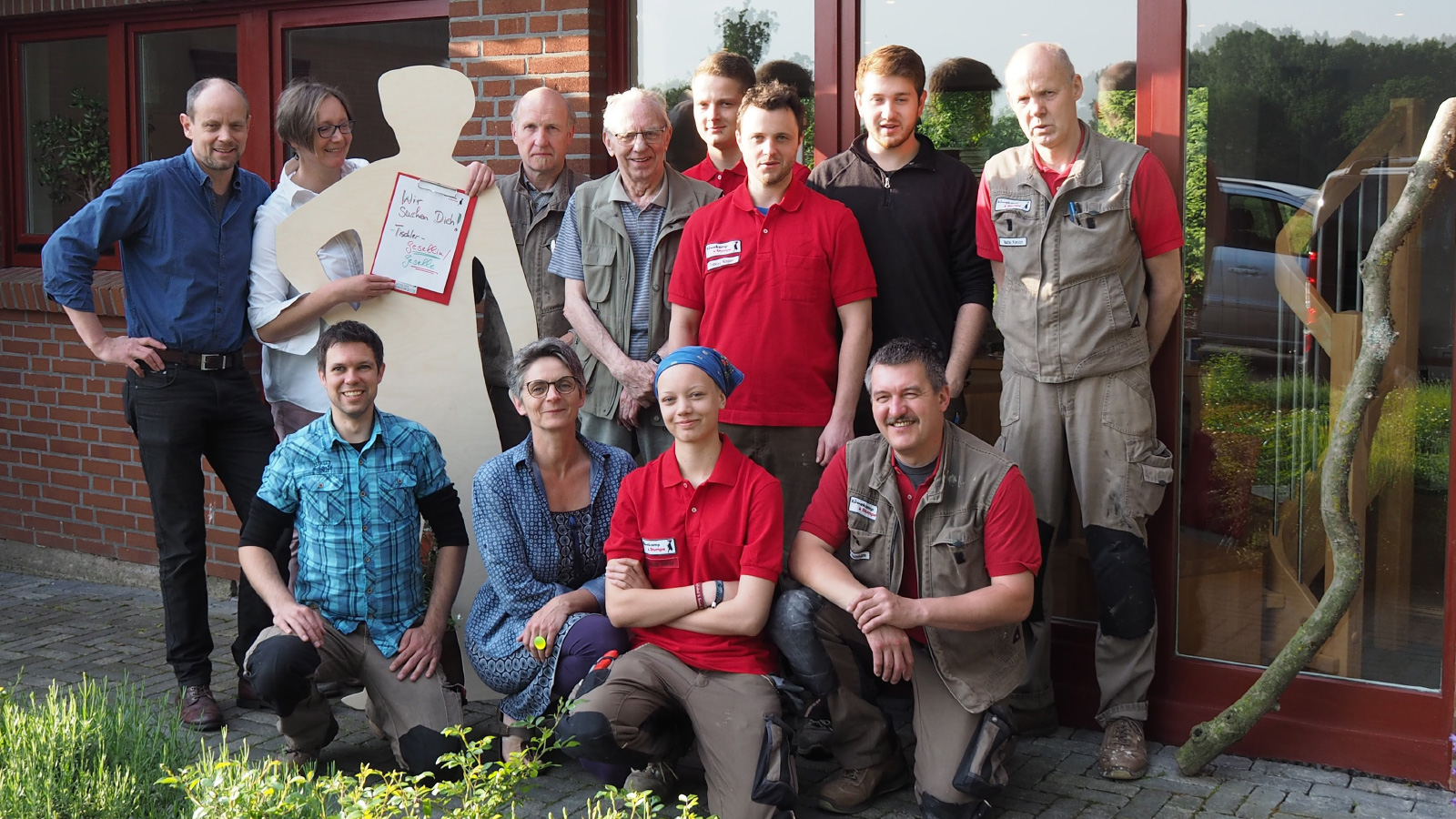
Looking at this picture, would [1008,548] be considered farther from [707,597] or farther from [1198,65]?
[1198,65]

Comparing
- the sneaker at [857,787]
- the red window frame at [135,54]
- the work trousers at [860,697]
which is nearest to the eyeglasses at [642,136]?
the work trousers at [860,697]

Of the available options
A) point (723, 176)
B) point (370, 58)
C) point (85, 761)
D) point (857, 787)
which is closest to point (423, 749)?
point (85, 761)

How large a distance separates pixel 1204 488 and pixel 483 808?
2.73 meters

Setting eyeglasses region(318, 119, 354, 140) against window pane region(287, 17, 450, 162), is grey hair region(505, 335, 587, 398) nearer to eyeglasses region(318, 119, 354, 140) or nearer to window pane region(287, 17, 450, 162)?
eyeglasses region(318, 119, 354, 140)

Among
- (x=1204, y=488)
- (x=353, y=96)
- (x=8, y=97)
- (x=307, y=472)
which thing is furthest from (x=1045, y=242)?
(x=8, y=97)

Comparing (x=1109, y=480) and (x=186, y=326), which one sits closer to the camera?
(x=1109, y=480)

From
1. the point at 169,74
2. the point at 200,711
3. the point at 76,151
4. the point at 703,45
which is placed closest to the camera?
the point at 200,711

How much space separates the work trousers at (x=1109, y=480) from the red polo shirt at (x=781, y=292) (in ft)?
2.02

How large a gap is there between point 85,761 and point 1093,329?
9.69ft

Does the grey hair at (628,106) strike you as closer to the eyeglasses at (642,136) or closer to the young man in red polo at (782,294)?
the eyeglasses at (642,136)

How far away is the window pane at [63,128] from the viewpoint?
696 cm

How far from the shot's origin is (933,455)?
12.8ft

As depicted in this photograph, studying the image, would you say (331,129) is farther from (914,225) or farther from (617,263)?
(914,225)

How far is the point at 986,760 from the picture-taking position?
374 centimetres
